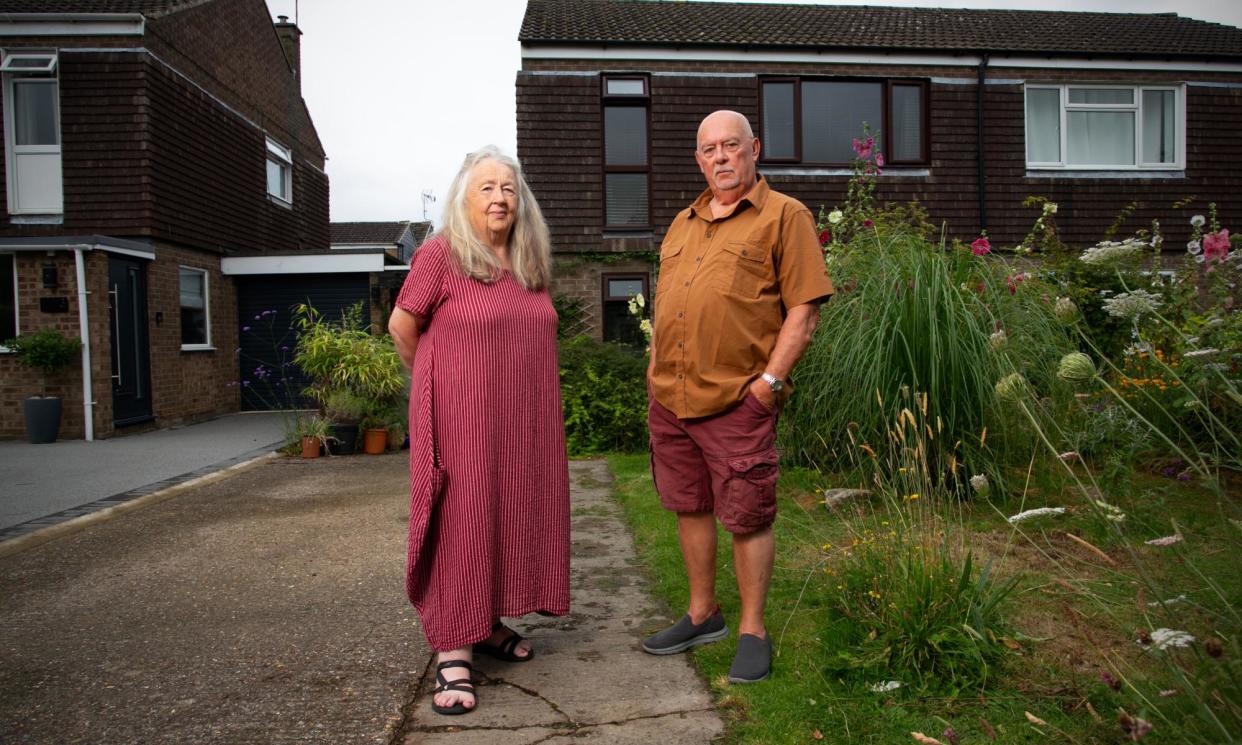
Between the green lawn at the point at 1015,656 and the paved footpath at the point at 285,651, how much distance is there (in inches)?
7.5

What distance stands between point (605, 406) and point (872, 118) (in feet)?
24.8

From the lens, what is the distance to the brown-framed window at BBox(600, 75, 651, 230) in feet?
41.6

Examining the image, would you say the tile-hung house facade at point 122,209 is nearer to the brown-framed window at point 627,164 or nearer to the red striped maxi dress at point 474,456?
the brown-framed window at point 627,164

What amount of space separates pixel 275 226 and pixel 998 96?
13860mm

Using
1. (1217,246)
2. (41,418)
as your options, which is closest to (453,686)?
(1217,246)

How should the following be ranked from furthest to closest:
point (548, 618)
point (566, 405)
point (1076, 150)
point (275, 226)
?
point (275, 226)
point (1076, 150)
point (566, 405)
point (548, 618)

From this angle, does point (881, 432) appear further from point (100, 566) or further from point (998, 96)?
point (998, 96)

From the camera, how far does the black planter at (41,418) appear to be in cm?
1057

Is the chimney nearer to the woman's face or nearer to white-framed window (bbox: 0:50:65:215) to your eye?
white-framed window (bbox: 0:50:65:215)

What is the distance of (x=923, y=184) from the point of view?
1312 centimetres

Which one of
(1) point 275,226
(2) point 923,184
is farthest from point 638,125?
(1) point 275,226

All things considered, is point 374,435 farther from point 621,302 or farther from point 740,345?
point 740,345

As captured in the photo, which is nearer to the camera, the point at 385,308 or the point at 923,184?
the point at 923,184

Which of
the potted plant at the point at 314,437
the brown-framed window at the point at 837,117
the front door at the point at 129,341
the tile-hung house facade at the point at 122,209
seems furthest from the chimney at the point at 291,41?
the potted plant at the point at 314,437
